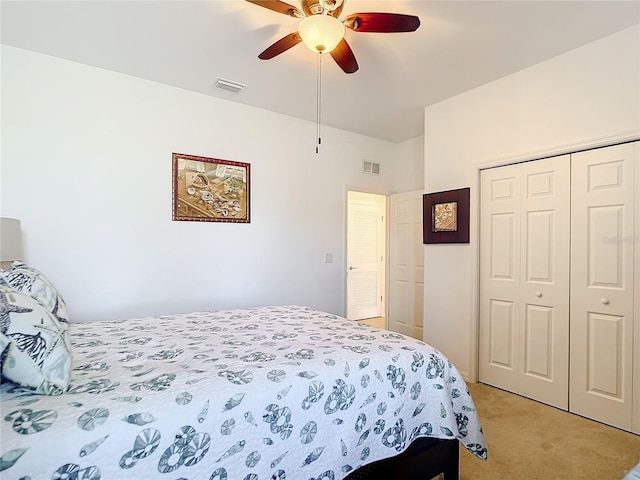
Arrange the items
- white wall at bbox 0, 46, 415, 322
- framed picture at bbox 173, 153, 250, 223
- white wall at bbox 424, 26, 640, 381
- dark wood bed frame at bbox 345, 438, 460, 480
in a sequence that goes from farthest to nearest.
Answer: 1. framed picture at bbox 173, 153, 250, 223
2. white wall at bbox 0, 46, 415, 322
3. white wall at bbox 424, 26, 640, 381
4. dark wood bed frame at bbox 345, 438, 460, 480

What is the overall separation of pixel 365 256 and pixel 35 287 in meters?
4.78

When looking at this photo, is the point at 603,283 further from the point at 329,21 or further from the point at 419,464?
the point at 329,21

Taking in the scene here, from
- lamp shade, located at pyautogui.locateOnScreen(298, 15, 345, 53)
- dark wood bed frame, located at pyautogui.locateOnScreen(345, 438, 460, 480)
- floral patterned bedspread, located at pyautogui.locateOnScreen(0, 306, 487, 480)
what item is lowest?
dark wood bed frame, located at pyautogui.locateOnScreen(345, 438, 460, 480)

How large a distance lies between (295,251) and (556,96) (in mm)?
2707

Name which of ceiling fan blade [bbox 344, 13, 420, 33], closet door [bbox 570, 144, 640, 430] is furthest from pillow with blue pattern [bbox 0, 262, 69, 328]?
closet door [bbox 570, 144, 640, 430]

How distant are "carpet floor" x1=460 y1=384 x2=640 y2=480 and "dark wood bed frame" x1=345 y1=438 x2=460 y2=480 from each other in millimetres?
273

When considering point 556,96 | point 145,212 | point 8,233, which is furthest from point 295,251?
point 556,96

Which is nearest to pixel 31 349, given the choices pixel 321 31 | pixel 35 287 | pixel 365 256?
pixel 35 287

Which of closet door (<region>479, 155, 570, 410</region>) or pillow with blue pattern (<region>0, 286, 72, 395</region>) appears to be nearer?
pillow with blue pattern (<region>0, 286, 72, 395</region>)

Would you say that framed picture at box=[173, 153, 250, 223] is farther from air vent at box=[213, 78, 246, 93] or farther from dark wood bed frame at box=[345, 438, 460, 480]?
dark wood bed frame at box=[345, 438, 460, 480]

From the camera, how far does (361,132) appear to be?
14.1 feet

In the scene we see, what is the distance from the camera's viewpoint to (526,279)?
279 centimetres

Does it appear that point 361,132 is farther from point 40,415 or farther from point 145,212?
point 40,415

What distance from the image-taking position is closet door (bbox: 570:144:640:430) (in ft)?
7.33
